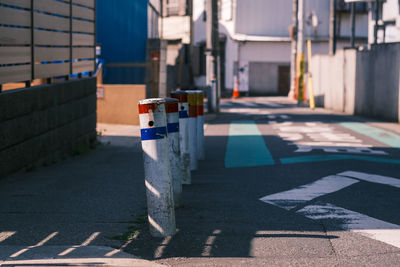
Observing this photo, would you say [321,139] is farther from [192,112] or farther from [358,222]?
[358,222]

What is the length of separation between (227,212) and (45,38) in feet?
18.7

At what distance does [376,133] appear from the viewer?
16.3 meters

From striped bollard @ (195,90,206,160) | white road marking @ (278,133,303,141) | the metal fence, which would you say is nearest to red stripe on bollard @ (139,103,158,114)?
the metal fence

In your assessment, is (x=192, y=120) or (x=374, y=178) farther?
(x=192, y=120)

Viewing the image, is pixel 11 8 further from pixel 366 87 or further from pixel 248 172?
pixel 366 87

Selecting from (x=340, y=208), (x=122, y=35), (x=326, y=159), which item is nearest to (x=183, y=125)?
(x=340, y=208)

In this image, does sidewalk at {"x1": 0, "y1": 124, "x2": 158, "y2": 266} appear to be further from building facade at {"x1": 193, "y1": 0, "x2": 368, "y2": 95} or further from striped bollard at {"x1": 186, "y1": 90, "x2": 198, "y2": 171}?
building facade at {"x1": 193, "y1": 0, "x2": 368, "y2": 95}

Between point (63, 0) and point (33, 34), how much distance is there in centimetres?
186

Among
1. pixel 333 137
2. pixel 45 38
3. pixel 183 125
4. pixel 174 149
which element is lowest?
pixel 333 137

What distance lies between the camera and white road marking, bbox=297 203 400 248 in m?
5.56

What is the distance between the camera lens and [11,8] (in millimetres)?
9406

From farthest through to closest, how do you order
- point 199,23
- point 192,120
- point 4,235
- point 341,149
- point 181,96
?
point 199,23 → point 341,149 → point 192,120 → point 181,96 → point 4,235

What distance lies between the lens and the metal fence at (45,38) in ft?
30.7

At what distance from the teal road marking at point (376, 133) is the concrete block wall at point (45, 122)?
6.15 meters
